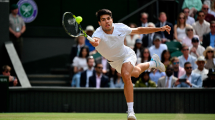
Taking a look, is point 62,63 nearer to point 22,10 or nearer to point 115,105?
point 22,10

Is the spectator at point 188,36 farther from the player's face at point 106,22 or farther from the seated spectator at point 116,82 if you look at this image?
the player's face at point 106,22

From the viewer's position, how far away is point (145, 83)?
33.9 ft

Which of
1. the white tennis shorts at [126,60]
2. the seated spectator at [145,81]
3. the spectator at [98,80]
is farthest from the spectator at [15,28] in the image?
the white tennis shorts at [126,60]

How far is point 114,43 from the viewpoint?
6.88m

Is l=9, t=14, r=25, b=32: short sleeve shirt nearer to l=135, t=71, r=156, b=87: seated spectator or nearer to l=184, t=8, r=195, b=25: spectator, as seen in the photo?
l=135, t=71, r=156, b=87: seated spectator

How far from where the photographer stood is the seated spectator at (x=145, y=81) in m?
10.2

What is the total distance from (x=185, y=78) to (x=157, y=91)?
96cm

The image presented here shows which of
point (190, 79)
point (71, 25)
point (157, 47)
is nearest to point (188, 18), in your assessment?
point (157, 47)

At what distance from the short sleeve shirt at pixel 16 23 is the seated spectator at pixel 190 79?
222 inches

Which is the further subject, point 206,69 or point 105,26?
point 206,69

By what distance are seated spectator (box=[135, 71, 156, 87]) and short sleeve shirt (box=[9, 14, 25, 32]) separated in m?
4.64

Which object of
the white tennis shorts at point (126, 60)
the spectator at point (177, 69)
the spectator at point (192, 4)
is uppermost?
the spectator at point (192, 4)

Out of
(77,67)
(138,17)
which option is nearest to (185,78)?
(77,67)

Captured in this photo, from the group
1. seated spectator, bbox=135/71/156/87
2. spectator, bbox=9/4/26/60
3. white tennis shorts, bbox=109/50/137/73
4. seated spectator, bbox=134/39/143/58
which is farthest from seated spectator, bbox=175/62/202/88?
spectator, bbox=9/4/26/60
